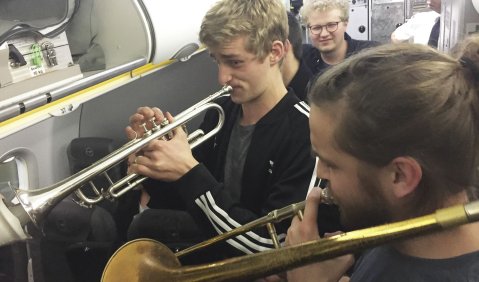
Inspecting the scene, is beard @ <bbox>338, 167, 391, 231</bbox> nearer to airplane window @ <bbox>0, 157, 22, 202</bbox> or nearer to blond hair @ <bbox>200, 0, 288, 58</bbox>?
blond hair @ <bbox>200, 0, 288, 58</bbox>

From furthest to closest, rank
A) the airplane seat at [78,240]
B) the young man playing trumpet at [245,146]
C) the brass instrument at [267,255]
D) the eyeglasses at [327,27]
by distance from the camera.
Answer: the eyeglasses at [327,27], the airplane seat at [78,240], the young man playing trumpet at [245,146], the brass instrument at [267,255]

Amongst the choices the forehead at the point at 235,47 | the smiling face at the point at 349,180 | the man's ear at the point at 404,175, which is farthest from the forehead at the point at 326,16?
the man's ear at the point at 404,175

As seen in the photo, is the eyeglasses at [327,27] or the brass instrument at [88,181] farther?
the eyeglasses at [327,27]

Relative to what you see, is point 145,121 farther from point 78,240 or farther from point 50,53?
point 78,240

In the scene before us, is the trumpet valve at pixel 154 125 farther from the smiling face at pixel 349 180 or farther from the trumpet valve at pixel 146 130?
the smiling face at pixel 349 180

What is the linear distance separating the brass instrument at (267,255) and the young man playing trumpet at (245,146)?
25cm

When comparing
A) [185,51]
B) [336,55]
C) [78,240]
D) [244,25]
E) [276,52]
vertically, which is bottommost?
[78,240]

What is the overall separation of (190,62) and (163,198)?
168cm

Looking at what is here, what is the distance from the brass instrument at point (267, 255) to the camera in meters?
0.67

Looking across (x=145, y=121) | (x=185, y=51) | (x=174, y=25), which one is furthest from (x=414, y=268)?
(x=185, y=51)

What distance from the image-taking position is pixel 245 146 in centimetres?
146

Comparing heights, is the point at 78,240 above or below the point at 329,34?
below

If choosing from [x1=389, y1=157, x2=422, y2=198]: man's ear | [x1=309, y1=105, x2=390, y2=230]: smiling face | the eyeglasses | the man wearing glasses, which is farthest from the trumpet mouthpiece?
the eyeglasses

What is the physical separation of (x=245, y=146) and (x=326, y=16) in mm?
1395
